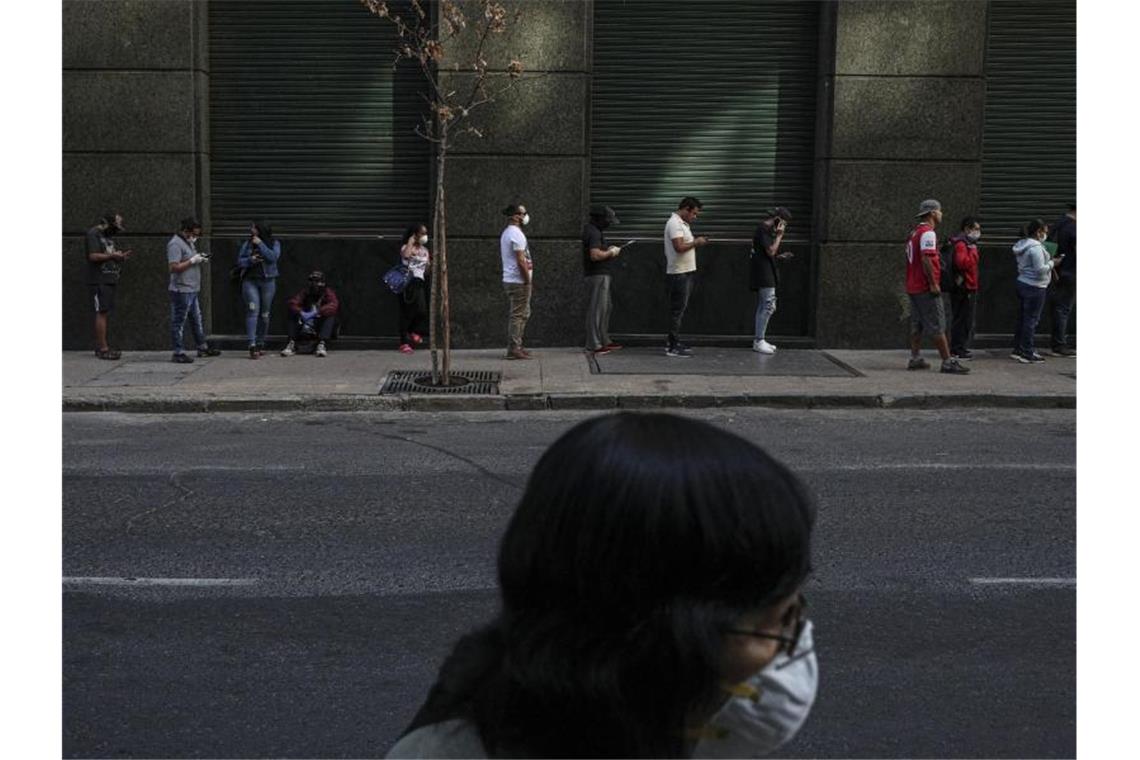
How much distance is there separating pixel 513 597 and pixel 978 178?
57.1ft

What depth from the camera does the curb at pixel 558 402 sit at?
14.1 meters

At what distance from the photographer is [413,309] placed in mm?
17938

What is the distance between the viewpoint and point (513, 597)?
1.68m

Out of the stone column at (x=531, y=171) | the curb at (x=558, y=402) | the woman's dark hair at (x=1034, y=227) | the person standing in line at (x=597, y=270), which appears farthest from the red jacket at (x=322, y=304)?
the woman's dark hair at (x=1034, y=227)

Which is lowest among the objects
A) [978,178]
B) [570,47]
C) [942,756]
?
[942,756]

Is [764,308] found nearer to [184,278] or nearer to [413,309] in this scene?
[413,309]

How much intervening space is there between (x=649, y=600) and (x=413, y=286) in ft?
53.4

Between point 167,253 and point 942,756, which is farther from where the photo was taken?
point 167,253

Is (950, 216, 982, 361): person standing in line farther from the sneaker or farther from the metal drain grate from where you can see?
the metal drain grate

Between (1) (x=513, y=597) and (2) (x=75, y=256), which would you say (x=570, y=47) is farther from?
(1) (x=513, y=597)

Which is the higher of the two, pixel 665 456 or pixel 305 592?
pixel 665 456

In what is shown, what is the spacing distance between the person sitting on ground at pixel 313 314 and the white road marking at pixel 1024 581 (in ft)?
37.2

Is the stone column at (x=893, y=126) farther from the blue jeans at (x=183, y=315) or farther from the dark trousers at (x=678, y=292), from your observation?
the blue jeans at (x=183, y=315)

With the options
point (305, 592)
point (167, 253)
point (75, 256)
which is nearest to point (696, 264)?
point (167, 253)
